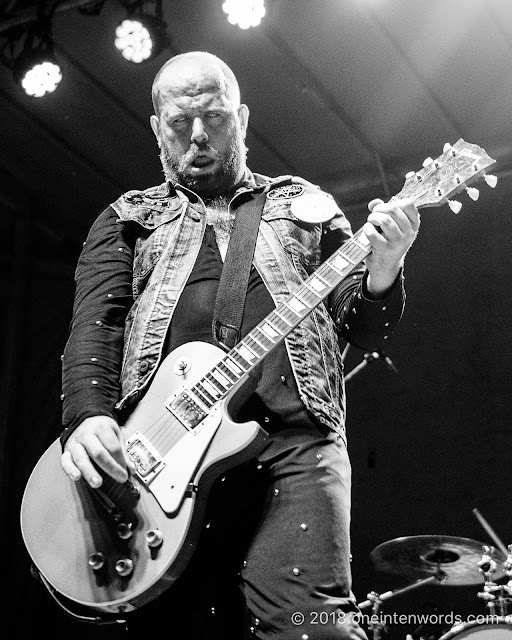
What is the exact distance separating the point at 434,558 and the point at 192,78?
11.8 ft

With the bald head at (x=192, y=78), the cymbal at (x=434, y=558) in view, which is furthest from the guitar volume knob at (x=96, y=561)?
the cymbal at (x=434, y=558)

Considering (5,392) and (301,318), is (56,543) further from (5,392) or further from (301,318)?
(5,392)

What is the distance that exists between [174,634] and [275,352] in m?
0.68

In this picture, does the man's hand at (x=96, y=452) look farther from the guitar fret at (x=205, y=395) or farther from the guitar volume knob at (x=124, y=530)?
the guitar fret at (x=205, y=395)

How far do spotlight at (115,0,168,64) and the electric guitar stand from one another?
3.39 m

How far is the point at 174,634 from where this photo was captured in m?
1.93

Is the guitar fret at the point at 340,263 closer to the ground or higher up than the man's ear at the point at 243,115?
closer to the ground

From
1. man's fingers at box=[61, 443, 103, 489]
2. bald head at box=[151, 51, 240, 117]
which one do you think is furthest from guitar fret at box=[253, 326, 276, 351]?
bald head at box=[151, 51, 240, 117]

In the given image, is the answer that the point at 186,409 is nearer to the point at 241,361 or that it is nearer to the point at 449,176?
the point at 241,361

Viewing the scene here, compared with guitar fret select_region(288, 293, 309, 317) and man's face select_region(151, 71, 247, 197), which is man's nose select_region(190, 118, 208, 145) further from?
guitar fret select_region(288, 293, 309, 317)

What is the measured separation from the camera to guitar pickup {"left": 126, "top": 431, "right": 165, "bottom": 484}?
196cm

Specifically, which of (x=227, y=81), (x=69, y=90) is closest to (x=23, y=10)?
(x=69, y=90)

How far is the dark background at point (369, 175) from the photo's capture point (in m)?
5.47

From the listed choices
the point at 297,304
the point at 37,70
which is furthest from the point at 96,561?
the point at 37,70
